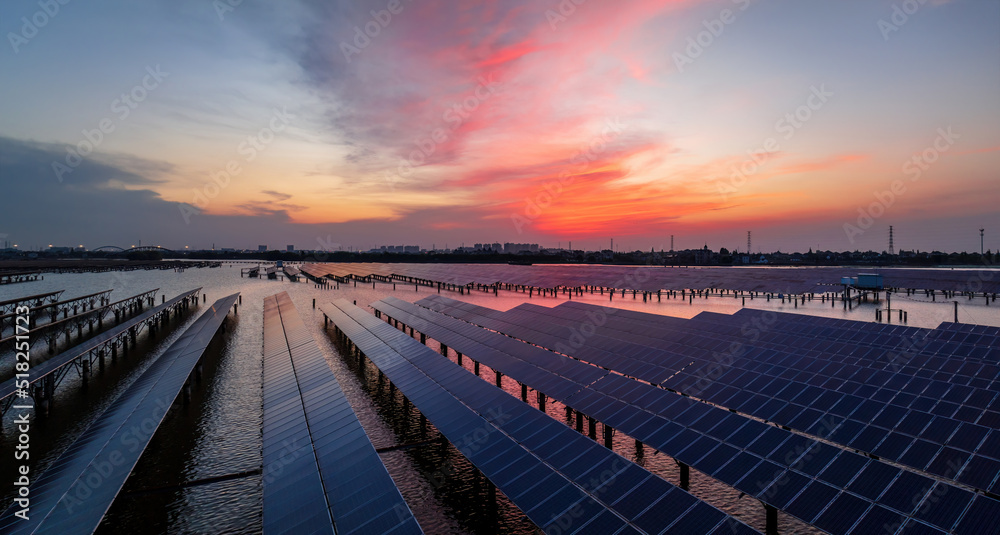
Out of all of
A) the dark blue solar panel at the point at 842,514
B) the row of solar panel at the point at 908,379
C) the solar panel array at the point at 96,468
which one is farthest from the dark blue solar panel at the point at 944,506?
the solar panel array at the point at 96,468

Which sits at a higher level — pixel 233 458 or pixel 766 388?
pixel 766 388

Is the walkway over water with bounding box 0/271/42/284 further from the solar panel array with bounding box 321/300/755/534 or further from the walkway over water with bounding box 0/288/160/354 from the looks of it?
the solar panel array with bounding box 321/300/755/534

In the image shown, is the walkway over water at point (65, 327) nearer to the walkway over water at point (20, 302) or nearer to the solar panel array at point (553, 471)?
the walkway over water at point (20, 302)

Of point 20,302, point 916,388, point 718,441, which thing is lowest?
point 718,441

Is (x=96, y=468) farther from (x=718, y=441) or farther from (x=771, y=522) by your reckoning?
(x=771, y=522)

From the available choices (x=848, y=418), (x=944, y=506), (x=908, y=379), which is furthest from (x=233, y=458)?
(x=908, y=379)

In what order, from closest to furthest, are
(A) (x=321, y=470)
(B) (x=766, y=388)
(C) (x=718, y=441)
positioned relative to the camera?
(A) (x=321, y=470) < (C) (x=718, y=441) < (B) (x=766, y=388)
